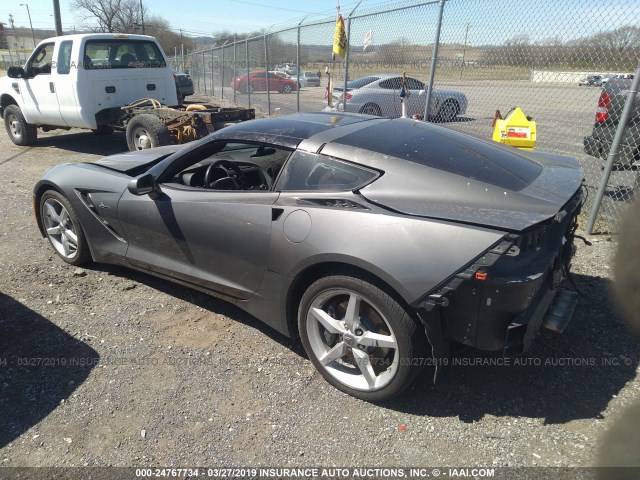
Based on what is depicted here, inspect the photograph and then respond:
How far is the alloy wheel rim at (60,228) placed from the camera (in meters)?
4.12

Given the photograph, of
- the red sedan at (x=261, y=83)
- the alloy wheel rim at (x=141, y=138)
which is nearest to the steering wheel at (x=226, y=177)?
the alloy wheel rim at (x=141, y=138)

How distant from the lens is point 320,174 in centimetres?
278

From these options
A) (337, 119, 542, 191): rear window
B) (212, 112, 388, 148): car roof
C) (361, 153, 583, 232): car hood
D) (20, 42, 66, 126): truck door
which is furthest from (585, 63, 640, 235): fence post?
(20, 42, 66, 126): truck door

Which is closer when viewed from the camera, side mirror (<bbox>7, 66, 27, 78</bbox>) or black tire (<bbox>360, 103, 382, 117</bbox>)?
side mirror (<bbox>7, 66, 27, 78</bbox>)

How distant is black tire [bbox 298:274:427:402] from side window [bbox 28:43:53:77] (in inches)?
353

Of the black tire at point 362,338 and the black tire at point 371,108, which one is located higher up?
the black tire at point 371,108

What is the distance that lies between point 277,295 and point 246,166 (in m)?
1.25

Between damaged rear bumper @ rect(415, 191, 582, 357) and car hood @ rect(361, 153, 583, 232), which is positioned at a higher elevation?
car hood @ rect(361, 153, 583, 232)

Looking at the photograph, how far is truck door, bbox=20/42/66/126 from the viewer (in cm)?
896

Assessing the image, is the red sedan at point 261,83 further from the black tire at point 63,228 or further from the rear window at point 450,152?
the rear window at point 450,152

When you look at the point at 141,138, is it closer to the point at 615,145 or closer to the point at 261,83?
the point at 615,145

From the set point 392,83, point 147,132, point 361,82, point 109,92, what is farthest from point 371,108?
point 109,92

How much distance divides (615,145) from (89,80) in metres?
8.31

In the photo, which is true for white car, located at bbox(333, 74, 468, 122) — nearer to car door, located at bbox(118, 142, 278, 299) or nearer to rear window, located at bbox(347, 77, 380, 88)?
rear window, located at bbox(347, 77, 380, 88)
